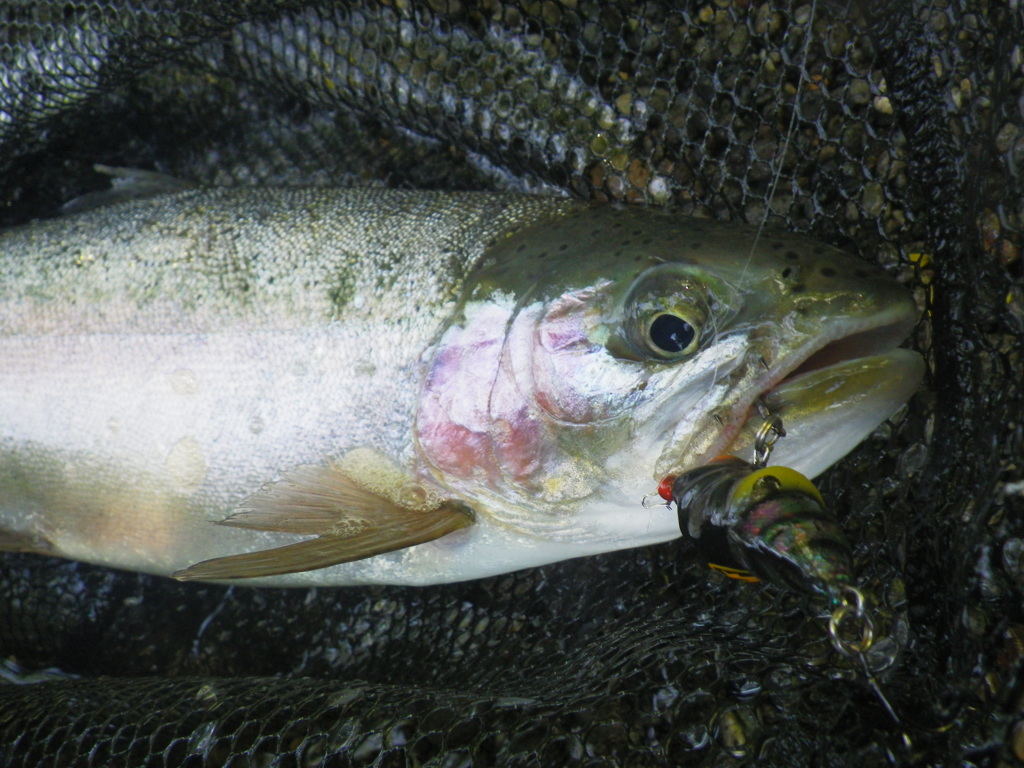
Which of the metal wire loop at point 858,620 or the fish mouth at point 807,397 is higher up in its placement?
the fish mouth at point 807,397

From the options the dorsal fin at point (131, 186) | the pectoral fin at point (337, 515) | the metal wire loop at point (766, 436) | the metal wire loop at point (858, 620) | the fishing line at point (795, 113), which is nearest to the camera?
Result: the metal wire loop at point (858, 620)

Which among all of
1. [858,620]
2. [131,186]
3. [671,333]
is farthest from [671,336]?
[131,186]

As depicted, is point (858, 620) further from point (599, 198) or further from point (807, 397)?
point (599, 198)

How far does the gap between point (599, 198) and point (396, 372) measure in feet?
2.63

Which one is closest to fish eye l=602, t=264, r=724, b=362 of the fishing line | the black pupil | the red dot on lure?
the black pupil

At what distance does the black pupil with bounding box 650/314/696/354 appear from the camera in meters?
1.49

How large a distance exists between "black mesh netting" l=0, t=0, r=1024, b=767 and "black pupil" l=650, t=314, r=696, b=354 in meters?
0.58

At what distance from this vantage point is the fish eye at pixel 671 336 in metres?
1.48

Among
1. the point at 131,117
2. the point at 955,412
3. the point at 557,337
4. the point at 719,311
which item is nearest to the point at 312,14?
the point at 131,117

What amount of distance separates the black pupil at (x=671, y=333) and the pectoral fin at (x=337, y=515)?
22.7 inches

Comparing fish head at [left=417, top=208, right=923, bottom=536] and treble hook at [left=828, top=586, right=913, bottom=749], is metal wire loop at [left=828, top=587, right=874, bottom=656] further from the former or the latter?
fish head at [left=417, top=208, right=923, bottom=536]

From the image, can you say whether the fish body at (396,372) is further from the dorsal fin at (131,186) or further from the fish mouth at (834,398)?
the dorsal fin at (131,186)

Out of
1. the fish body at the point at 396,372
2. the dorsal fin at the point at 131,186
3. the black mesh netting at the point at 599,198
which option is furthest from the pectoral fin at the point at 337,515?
the dorsal fin at the point at 131,186

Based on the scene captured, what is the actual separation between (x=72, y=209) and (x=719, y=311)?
1.83 meters
